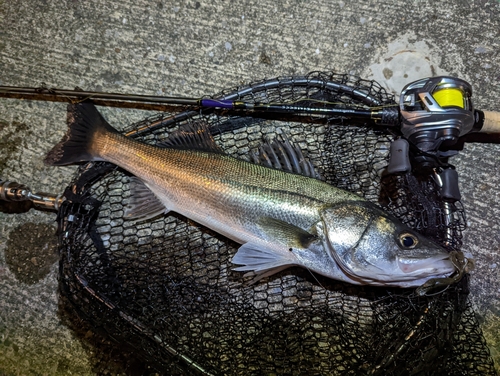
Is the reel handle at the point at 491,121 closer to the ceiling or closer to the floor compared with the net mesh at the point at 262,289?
closer to the ceiling

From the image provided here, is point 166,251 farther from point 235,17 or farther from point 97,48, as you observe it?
point 235,17

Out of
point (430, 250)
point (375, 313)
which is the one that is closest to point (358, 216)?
point (430, 250)

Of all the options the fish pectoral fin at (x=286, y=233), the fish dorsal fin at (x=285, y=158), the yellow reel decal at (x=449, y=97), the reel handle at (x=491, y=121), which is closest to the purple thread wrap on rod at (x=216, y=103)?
the fish dorsal fin at (x=285, y=158)

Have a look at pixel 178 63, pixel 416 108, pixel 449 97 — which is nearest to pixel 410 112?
pixel 416 108

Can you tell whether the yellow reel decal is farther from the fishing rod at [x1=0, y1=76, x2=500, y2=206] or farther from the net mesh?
the net mesh

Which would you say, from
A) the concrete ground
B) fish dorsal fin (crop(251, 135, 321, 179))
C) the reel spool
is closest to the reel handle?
the reel spool

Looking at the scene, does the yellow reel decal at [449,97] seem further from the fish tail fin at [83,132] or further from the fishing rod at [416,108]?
the fish tail fin at [83,132]

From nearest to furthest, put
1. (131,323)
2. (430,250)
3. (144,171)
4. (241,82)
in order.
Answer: (430,250)
(131,323)
(144,171)
(241,82)
